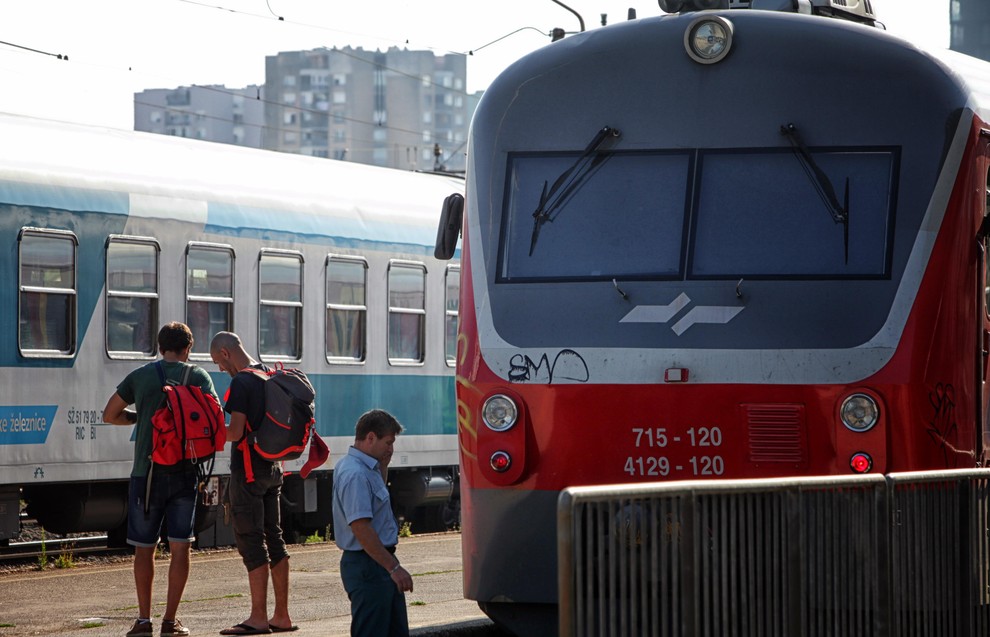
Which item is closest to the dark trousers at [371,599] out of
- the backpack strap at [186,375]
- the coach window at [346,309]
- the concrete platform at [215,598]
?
the concrete platform at [215,598]

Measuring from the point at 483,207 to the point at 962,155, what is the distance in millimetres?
2324

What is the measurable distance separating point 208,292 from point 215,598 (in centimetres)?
466

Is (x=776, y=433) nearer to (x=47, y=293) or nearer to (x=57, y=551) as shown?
(x=47, y=293)

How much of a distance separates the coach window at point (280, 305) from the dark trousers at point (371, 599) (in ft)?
29.3

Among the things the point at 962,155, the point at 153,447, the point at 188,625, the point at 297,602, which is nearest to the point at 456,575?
the point at 297,602

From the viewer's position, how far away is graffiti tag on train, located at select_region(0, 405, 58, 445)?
14.3 metres

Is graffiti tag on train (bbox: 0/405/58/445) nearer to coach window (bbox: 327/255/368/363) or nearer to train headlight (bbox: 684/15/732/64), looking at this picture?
coach window (bbox: 327/255/368/363)

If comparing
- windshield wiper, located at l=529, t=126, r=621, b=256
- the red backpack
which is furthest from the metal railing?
the red backpack

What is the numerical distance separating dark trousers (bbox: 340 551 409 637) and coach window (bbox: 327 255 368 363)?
9755 mm

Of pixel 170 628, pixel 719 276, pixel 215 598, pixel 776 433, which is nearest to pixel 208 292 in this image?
pixel 215 598

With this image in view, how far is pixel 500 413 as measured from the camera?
28.8 ft

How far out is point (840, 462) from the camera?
8273mm

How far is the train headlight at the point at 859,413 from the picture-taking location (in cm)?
825

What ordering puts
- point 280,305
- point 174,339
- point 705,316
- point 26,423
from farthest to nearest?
1. point 280,305
2. point 26,423
3. point 174,339
4. point 705,316
